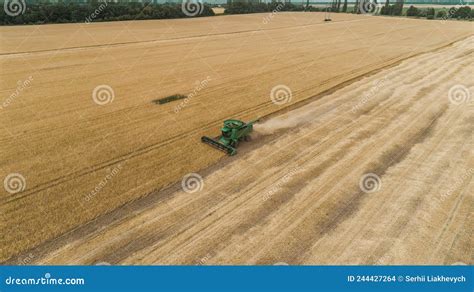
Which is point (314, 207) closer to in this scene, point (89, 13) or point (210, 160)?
point (210, 160)

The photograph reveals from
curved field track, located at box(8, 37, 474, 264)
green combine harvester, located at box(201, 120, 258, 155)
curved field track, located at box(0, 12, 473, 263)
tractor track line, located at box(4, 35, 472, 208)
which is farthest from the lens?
green combine harvester, located at box(201, 120, 258, 155)

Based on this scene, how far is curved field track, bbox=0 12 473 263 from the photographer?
346 inches

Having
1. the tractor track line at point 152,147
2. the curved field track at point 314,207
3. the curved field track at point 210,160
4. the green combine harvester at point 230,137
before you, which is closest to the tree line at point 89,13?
the curved field track at point 210,160

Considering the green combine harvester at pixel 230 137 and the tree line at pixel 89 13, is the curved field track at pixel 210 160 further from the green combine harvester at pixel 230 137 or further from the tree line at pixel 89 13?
the tree line at pixel 89 13

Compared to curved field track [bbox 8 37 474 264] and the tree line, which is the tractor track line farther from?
the tree line

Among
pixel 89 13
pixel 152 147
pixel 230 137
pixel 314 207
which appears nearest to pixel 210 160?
pixel 230 137

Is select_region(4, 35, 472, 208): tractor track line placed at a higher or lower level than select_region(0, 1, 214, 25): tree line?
lower

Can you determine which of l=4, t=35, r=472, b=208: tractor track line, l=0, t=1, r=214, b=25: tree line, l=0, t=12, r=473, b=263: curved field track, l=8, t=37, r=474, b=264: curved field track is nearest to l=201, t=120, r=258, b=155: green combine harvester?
l=0, t=12, r=473, b=263: curved field track

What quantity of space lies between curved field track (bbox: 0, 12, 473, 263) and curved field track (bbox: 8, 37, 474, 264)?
0.05 m

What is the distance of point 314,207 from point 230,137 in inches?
205

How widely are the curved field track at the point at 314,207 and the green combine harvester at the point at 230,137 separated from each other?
0.56 m

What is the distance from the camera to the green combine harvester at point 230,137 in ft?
45.0
